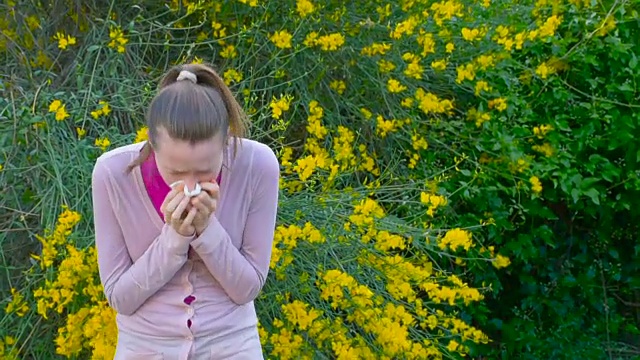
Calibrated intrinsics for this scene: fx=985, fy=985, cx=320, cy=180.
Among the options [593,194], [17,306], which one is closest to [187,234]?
[17,306]

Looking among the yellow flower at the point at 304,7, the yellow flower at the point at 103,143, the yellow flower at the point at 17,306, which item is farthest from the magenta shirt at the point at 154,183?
the yellow flower at the point at 304,7

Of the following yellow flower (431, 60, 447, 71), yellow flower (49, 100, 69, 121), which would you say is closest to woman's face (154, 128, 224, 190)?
yellow flower (49, 100, 69, 121)

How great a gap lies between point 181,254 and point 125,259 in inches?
6.1

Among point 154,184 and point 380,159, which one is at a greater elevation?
point 154,184

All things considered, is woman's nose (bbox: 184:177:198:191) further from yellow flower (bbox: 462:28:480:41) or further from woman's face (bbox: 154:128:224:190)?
yellow flower (bbox: 462:28:480:41)

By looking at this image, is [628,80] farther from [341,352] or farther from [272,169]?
[272,169]

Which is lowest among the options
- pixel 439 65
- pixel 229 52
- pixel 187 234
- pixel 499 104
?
pixel 499 104

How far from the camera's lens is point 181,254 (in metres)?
1.89

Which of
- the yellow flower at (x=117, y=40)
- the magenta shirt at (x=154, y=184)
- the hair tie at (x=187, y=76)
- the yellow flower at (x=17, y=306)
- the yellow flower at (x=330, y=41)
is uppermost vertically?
the hair tie at (x=187, y=76)

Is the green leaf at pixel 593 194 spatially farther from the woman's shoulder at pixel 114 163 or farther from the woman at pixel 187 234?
the woman's shoulder at pixel 114 163

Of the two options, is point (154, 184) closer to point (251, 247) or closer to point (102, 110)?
point (251, 247)

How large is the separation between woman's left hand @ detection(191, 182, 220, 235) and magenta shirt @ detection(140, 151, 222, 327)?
0.46 ft

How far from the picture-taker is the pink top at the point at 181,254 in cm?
192

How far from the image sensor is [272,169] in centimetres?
204
